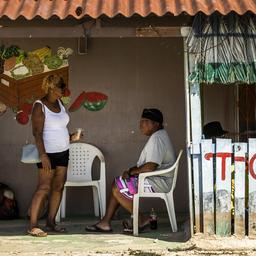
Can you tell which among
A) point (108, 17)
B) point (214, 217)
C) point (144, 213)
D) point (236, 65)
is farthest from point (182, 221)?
point (108, 17)

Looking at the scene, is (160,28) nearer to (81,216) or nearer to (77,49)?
A: (77,49)

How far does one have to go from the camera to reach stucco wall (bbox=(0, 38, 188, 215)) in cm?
798

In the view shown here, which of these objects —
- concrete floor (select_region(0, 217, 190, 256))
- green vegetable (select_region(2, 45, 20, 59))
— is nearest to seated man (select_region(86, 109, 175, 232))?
concrete floor (select_region(0, 217, 190, 256))

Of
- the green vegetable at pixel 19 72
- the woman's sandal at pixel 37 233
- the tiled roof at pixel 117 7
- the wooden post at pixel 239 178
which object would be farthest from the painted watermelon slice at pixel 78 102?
the wooden post at pixel 239 178

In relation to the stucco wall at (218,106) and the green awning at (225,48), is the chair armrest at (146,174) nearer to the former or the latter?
the green awning at (225,48)

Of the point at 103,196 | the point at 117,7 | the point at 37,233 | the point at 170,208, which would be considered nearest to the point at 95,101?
the point at 103,196

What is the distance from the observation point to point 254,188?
6211 mm

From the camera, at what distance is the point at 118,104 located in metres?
7.99

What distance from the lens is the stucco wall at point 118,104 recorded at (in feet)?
26.2

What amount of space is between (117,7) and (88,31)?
22.0 inches

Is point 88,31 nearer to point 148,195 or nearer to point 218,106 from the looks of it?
point 148,195

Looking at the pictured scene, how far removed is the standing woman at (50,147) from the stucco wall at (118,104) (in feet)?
3.46

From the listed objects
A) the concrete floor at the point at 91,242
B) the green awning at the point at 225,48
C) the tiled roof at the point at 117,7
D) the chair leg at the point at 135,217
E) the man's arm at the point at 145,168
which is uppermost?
the tiled roof at the point at 117,7

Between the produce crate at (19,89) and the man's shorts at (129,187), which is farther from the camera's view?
the produce crate at (19,89)
